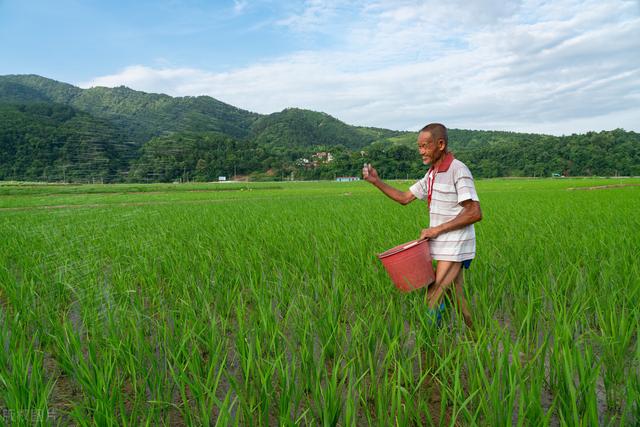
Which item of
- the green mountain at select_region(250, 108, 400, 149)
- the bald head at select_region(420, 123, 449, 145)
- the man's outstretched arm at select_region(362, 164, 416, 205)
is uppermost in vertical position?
the green mountain at select_region(250, 108, 400, 149)

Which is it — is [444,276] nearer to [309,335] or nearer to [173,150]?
[309,335]

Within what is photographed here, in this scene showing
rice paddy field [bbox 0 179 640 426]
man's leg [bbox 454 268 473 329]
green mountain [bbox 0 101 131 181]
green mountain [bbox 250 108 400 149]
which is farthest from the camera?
green mountain [bbox 250 108 400 149]

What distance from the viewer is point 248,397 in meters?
1.64

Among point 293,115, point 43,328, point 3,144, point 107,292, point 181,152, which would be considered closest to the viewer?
point 43,328

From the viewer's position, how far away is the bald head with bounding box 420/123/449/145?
2.13 meters

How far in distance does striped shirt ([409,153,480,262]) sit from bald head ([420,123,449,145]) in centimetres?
12

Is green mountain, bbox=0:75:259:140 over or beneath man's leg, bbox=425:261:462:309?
over

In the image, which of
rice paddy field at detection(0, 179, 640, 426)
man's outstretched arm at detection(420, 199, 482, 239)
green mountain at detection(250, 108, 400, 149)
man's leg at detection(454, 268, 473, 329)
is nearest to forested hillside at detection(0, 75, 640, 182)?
green mountain at detection(250, 108, 400, 149)

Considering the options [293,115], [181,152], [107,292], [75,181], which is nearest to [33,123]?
[75,181]

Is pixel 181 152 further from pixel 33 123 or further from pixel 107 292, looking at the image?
pixel 107 292

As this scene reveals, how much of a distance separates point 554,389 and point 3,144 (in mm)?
53551

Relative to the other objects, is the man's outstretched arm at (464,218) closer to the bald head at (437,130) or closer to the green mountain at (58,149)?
the bald head at (437,130)

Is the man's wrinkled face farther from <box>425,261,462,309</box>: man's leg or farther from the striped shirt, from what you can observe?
<box>425,261,462,309</box>: man's leg

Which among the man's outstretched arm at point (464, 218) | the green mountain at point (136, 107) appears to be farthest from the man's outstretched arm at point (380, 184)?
the green mountain at point (136, 107)
